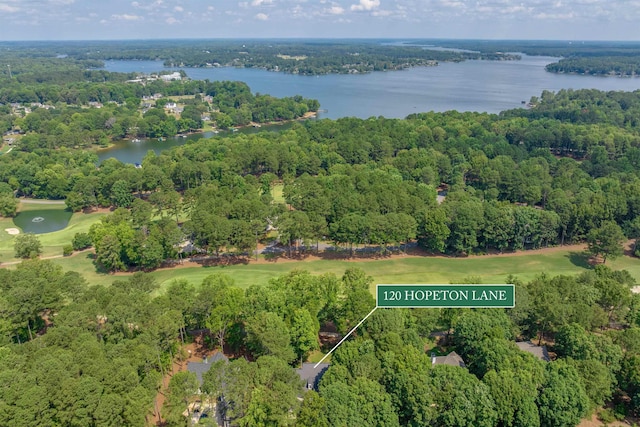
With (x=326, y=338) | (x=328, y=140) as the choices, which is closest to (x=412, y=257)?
(x=326, y=338)

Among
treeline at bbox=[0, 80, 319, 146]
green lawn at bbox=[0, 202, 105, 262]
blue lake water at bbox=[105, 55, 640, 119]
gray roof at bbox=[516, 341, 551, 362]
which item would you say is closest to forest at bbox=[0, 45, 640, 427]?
gray roof at bbox=[516, 341, 551, 362]

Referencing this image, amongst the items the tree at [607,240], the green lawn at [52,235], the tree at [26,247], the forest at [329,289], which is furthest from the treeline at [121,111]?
the tree at [607,240]

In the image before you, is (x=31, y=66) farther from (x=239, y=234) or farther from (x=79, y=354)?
(x=79, y=354)

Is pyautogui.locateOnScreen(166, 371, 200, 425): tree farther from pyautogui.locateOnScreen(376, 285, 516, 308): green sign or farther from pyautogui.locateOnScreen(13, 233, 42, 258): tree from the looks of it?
pyautogui.locateOnScreen(13, 233, 42, 258): tree

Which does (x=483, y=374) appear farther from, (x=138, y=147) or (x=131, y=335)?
(x=138, y=147)

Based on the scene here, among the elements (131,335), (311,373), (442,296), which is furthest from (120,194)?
(442,296)

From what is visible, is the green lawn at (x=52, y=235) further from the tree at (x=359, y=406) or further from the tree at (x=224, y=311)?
the tree at (x=359, y=406)
